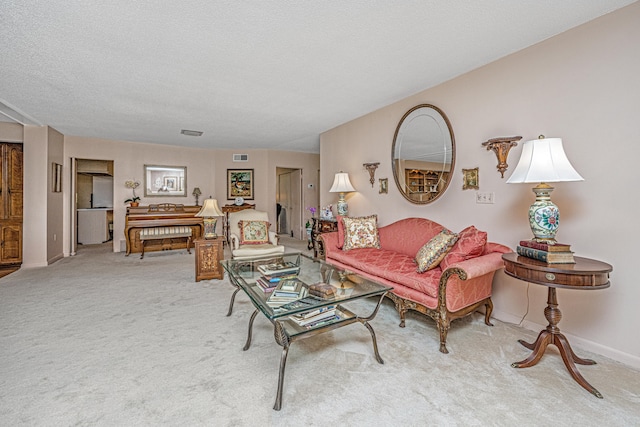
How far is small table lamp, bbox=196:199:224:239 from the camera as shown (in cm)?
386

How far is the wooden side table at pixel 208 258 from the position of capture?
379 centimetres

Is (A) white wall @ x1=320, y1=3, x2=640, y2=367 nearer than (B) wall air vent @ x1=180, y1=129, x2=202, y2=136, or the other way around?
(A) white wall @ x1=320, y1=3, x2=640, y2=367

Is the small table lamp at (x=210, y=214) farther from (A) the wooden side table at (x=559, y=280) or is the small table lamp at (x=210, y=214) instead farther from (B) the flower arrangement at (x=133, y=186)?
(A) the wooden side table at (x=559, y=280)

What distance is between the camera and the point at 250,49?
2381 millimetres

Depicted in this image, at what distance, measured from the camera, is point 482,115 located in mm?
2775

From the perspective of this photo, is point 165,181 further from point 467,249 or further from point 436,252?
point 467,249

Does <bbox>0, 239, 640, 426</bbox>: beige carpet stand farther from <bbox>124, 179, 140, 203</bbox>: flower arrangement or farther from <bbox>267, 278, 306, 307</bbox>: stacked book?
<bbox>124, 179, 140, 203</bbox>: flower arrangement

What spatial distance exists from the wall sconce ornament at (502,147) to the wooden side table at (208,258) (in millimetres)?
3499

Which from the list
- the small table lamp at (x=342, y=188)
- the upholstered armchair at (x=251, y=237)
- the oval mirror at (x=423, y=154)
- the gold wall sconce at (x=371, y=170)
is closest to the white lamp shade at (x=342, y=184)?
the small table lamp at (x=342, y=188)

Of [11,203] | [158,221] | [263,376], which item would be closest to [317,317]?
[263,376]

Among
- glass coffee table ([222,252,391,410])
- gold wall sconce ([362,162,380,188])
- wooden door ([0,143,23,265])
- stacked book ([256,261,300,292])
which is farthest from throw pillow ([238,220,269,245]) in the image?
wooden door ([0,143,23,265])

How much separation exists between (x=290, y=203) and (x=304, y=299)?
678cm

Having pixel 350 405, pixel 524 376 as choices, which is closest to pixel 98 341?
pixel 350 405

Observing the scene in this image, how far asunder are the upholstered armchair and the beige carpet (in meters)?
1.11
